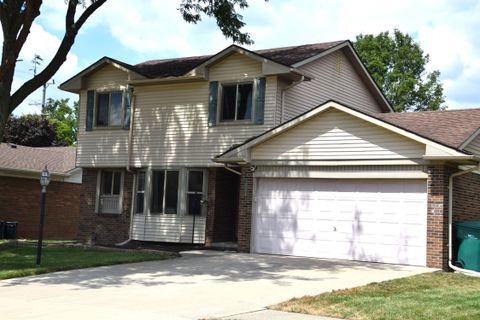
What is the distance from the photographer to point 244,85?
2031 centimetres

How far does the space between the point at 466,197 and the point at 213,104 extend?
838 cm

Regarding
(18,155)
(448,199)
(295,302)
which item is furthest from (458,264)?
(18,155)

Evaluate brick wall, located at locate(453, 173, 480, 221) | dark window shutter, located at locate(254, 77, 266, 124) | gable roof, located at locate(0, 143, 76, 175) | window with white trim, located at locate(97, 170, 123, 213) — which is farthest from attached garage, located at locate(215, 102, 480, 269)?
gable roof, located at locate(0, 143, 76, 175)

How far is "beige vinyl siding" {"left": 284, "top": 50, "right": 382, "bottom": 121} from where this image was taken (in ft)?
67.5

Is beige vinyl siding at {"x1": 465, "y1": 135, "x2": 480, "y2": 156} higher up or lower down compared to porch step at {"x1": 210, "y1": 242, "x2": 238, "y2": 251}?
higher up

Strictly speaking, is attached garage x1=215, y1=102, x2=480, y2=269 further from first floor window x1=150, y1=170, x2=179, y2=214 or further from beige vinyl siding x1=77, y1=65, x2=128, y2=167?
beige vinyl siding x1=77, y1=65, x2=128, y2=167

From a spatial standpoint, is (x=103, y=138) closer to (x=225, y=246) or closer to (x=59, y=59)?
(x=59, y=59)

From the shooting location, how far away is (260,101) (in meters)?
19.7

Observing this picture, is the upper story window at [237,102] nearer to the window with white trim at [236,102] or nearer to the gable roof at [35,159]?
the window with white trim at [236,102]

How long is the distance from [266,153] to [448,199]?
17.3 feet

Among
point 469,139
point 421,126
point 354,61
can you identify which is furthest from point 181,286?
point 354,61

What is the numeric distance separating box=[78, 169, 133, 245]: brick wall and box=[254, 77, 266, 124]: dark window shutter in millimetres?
5816

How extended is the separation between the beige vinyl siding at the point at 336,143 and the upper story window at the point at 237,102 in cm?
204

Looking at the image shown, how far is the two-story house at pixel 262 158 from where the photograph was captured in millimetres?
16016
